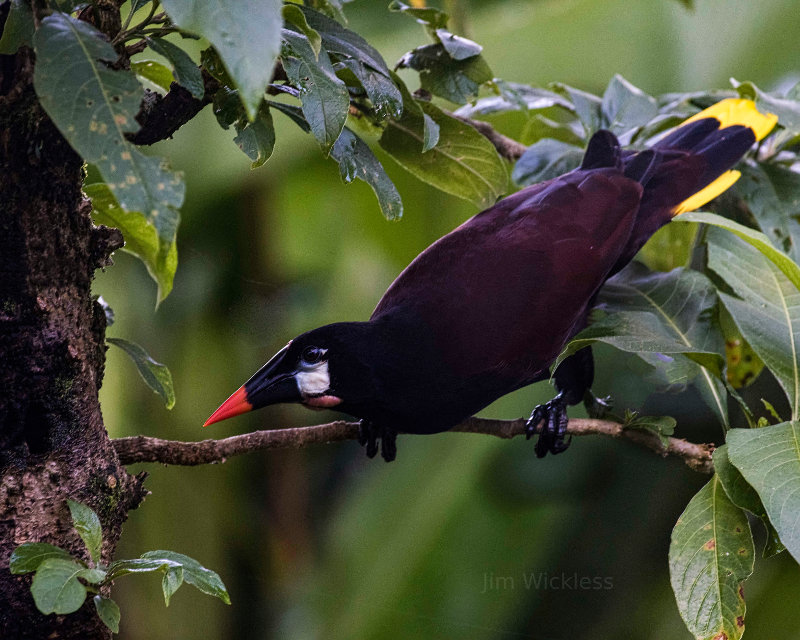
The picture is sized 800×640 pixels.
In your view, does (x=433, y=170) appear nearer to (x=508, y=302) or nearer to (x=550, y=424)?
(x=508, y=302)

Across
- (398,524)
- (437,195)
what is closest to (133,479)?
(398,524)

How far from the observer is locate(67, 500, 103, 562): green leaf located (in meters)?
0.60

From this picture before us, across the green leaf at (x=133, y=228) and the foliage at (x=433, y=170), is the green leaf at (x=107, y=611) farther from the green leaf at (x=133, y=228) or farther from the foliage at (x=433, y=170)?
the green leaf at (x=133, y=228)

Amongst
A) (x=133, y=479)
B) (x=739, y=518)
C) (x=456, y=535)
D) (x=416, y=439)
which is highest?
(x=133, y=479)

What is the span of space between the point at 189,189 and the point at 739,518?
1.33 m

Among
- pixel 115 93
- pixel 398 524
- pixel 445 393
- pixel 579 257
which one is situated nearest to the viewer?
Result: pixel 115 93

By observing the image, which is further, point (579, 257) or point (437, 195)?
point (437, 195)

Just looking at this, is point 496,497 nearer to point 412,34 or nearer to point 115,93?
point 412,34

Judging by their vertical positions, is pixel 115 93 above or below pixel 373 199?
above

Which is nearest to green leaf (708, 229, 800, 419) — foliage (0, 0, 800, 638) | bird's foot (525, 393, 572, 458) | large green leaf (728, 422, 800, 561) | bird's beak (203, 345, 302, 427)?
foliage (0, 0, 800, 638)

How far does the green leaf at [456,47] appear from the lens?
0.87 m

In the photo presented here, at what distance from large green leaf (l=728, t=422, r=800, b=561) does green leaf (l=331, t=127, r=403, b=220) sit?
1.34 ft

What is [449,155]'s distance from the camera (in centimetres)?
95

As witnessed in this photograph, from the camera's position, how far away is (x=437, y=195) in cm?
170
